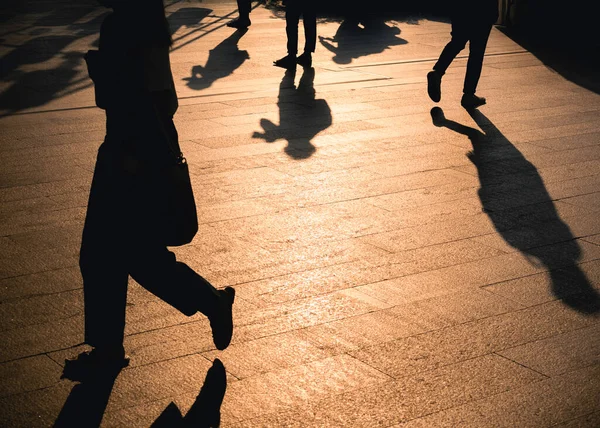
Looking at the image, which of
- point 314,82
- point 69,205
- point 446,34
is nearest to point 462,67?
point 314,82

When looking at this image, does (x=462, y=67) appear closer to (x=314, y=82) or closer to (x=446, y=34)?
(x=314, y=82)

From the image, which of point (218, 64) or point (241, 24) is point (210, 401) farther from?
point (241, 24)

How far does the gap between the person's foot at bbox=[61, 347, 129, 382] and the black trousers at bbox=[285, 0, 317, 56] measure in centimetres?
739

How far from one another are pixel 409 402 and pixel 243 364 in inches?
29.6

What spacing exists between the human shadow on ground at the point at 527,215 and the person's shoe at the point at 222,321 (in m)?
1.73

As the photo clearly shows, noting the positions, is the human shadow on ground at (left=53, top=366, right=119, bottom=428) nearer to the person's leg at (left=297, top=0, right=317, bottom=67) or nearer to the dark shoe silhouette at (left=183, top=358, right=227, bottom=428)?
the dark shoe silhouette at (left=183, top=358, right=227, bottom=428)

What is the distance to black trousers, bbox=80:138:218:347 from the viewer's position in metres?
3.60

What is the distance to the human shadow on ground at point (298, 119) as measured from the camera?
24.7 feet

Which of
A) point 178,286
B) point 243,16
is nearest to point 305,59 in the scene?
point 243,16

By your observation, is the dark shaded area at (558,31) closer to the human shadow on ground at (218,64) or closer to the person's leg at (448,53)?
the person's leg at (448,53)

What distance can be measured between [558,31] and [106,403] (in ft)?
38.3

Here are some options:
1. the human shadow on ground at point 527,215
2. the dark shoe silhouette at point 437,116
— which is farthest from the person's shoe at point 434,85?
the human shadow on ground at point 527,215

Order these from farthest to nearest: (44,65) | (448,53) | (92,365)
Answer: (44,65), (448,53), (92,365)

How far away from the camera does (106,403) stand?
365cm
